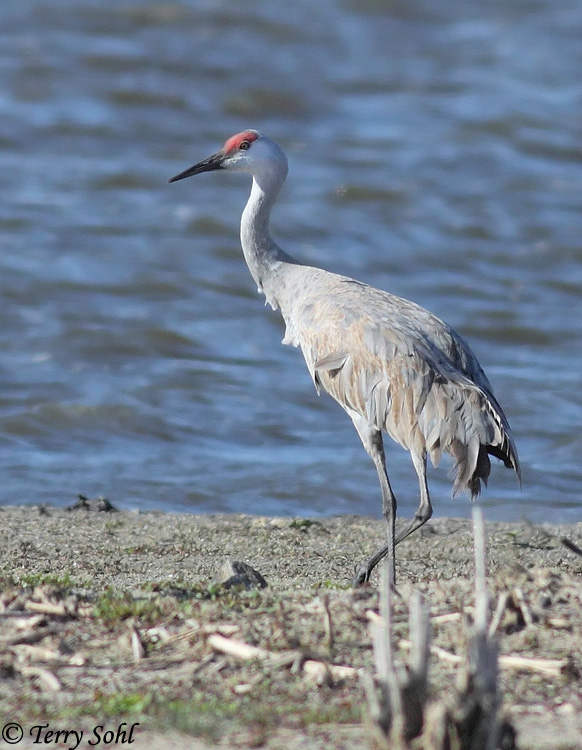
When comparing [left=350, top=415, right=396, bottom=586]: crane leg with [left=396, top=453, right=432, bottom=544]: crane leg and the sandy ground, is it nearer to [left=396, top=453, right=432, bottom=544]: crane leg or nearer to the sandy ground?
[left=396, top=453, right=432, bottom=544]: crane leg

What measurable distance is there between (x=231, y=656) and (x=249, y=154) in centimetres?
386

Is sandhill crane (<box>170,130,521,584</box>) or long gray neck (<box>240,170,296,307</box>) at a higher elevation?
long gray neck (<box>240,170,296,307</box>)

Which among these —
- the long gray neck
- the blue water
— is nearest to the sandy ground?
the long gray neck

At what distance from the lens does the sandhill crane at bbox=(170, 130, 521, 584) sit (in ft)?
18.2

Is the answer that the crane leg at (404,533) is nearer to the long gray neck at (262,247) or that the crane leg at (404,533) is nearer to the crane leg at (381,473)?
the crane leg at (381,473)

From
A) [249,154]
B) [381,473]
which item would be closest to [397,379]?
[381,473]

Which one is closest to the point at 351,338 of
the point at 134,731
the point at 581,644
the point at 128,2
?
the point at 581,644

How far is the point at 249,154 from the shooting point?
716cm

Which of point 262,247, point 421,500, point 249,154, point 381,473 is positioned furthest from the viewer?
point 249,154

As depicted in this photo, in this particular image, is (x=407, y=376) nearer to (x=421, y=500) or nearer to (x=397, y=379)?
(x=397, y=379)

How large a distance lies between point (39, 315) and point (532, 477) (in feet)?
14.8

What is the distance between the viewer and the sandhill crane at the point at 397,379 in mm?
5547

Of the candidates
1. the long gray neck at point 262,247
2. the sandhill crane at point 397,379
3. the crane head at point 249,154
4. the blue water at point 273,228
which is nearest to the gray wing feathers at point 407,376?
the sandhill crane at point 397,379

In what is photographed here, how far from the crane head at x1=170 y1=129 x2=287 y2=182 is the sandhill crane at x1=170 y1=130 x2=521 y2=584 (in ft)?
2.60
